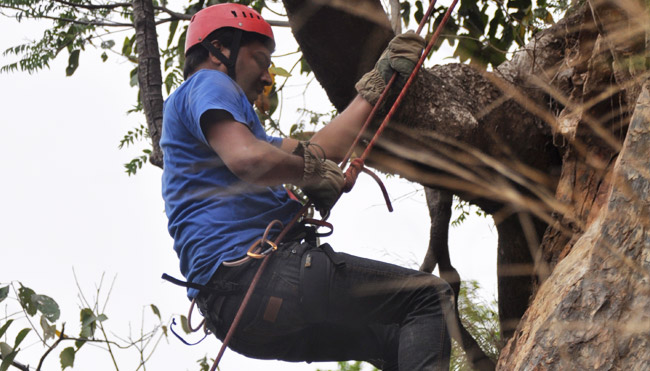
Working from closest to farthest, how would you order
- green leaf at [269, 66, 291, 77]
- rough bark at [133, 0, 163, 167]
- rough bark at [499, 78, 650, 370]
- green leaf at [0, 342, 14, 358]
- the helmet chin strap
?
1. rough bark at [499, 78, 650, 370]
2. the helmet chin strap
3. green leaf at [0, 342, 14, 358]
4. rough bark at [133, 0, 163, 167]
5. green leaf at [269, 66, 291, 77]

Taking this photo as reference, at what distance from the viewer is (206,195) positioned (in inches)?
94.1

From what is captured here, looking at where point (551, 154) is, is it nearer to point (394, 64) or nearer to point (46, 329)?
point (394, 64)

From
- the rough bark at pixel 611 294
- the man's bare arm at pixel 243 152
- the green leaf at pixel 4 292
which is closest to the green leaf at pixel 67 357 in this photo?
the green leaf at pixel 4 292

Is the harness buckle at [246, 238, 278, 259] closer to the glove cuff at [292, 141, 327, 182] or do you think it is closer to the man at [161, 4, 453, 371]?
the man at [161, 4, 453, 371]

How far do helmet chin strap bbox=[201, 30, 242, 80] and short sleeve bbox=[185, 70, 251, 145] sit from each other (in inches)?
9.0

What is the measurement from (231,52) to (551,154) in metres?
1.35

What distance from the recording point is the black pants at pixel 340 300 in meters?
2.26

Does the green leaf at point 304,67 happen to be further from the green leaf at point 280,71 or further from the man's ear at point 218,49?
the man's ear at point 218,49

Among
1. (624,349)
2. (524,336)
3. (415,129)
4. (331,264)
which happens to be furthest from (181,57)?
(624,349)

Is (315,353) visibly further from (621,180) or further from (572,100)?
(572,100)

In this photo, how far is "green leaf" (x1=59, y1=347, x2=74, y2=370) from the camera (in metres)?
2.83

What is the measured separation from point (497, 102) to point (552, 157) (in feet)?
1.03

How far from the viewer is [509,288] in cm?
374

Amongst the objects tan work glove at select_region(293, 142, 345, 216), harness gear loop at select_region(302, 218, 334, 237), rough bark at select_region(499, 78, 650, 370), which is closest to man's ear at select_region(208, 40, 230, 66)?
tan work glove at select_region(293, 142, 345, 216)
